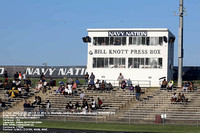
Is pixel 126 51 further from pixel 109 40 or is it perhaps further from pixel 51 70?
pixel 51 70

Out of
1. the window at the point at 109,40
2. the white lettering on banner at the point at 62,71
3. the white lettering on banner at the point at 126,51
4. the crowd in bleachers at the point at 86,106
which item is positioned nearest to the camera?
the crowd in bleachers at the point at 86,106

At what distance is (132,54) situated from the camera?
46656 millimetres

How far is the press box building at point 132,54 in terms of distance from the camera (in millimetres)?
45875

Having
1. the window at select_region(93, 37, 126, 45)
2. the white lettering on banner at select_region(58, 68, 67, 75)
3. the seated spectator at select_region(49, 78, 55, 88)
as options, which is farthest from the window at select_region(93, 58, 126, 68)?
the white lettering on banner at select_region(58, 68, 67, 75)

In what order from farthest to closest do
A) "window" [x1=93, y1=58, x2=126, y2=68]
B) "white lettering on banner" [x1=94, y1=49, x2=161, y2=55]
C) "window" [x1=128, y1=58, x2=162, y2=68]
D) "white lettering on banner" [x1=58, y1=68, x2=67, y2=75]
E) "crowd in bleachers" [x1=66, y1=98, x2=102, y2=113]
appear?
"white lettering on banner" [x1=58, y1=68, x2=67, y2=75] < "window" [x1=93, y1=58, x2=126, y2=68] < "white lettering on banner" [x1=94, y1=49, x2=161, y2=55] < "window" [x1=128, y1=58, x2=162, y2=68] < "crowd in bleachers" [x1=66, y1=98, x2=102, y2=113]

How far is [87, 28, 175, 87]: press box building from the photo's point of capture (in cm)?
4588

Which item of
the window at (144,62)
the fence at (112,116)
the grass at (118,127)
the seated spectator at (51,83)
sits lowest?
the grass at (118,127)

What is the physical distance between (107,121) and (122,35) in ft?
52.1

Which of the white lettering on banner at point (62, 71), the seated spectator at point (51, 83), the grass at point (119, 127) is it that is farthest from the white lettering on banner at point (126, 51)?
the grass at point (119, 127)

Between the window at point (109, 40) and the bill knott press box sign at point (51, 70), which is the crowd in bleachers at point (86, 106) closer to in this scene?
the window at point (109, 40)

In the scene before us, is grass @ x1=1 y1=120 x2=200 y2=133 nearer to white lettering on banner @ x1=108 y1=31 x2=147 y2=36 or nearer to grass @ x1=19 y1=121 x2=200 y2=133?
grass @ x1=19 y1=121 x2=200 y2=133

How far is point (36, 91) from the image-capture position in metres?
44.8

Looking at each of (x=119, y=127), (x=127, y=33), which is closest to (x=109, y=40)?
(x=127, y=33)

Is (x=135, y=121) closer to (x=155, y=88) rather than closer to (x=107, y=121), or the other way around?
(x=107, y=121)
